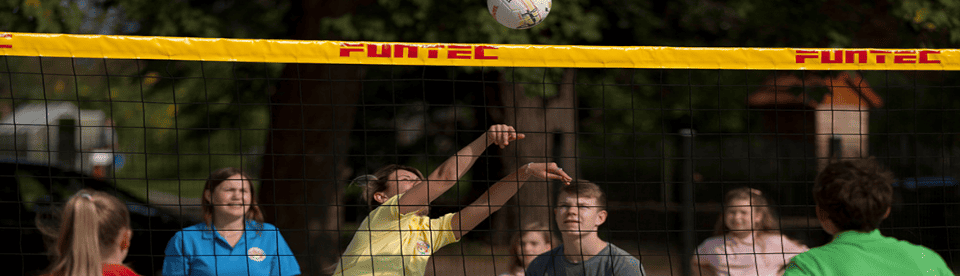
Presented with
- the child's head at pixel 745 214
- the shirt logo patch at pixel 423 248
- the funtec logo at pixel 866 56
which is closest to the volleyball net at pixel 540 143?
the funtec logo at pixel 866 56

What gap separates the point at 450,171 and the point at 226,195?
1236mm

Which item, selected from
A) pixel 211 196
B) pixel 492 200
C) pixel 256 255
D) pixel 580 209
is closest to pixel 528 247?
pixel 580 209

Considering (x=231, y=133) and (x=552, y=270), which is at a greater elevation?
(x=231, y=133)

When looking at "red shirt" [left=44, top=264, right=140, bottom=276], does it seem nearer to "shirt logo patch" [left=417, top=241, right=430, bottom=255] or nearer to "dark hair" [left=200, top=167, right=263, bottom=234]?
"dark hair" [left=200, top=167, right=263, bottom=234]

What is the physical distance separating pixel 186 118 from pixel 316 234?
214 cm

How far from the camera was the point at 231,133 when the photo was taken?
30.5 feet

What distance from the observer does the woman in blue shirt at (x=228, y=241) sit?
3.73 metres

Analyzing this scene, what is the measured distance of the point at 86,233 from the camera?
8.95 feet

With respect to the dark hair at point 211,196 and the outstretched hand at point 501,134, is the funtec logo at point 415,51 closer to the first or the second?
the outstretched hand at point 501,134

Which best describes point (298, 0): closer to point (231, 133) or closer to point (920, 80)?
point (231, 133)

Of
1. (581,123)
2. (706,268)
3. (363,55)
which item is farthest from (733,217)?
(581,123)

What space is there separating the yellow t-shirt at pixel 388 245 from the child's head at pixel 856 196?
1.71 metres

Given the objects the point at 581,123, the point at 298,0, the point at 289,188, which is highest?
the point at 298,0

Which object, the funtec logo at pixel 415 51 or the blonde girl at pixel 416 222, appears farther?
the funtec logo at pixel 415 51
